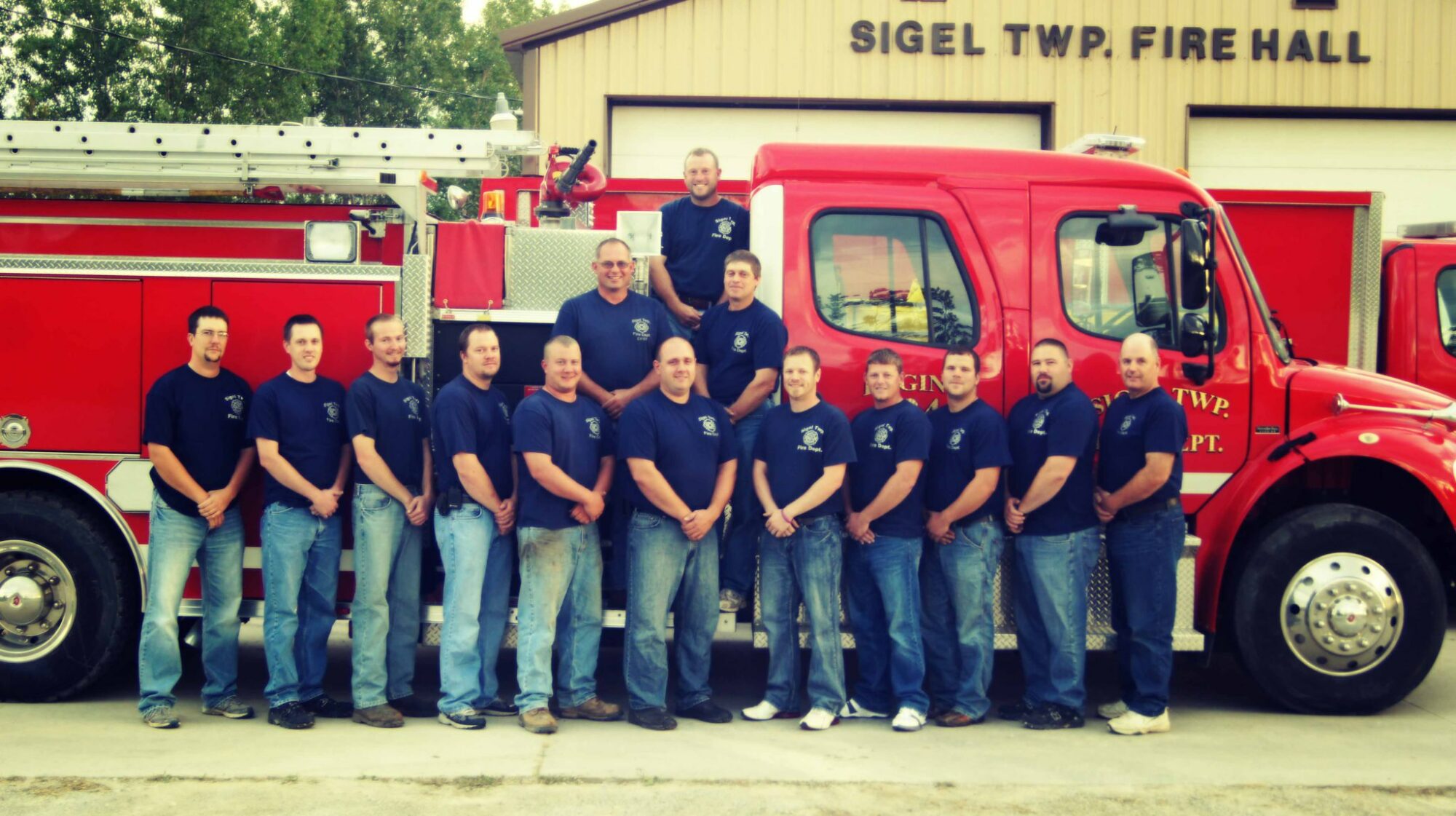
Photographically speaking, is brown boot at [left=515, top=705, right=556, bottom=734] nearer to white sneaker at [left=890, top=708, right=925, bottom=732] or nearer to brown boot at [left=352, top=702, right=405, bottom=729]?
brown boot at [left=352, top=702, right=405, bottom=729]

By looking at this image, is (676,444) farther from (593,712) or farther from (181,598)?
(181,598)

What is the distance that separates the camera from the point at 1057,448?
5.96 metres

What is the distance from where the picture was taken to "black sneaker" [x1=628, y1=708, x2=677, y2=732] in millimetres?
6047

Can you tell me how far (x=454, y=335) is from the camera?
6.42m

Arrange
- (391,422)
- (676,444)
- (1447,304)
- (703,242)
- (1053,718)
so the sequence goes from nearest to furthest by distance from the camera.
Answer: (676,444) < (391,422) < (1053,718) < (703,242) < (1447,304)

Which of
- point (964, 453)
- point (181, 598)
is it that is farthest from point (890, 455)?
point (181, 598)

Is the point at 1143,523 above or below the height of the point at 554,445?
below

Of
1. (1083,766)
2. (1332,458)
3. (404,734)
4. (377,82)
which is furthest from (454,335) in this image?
(377,82)

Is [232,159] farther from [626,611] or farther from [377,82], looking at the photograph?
[377,82]

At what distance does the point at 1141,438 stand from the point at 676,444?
7.12 feet

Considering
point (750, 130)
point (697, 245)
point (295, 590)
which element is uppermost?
point (750, 130)

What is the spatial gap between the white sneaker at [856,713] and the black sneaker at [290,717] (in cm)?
252

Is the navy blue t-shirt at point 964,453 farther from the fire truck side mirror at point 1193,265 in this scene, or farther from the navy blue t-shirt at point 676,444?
the fire truck side mirror at point 1193,265

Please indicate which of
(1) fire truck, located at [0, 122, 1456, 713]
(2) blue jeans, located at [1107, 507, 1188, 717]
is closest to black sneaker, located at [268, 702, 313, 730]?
(1) fire truck, located at [0, 122, 1456, 713]
